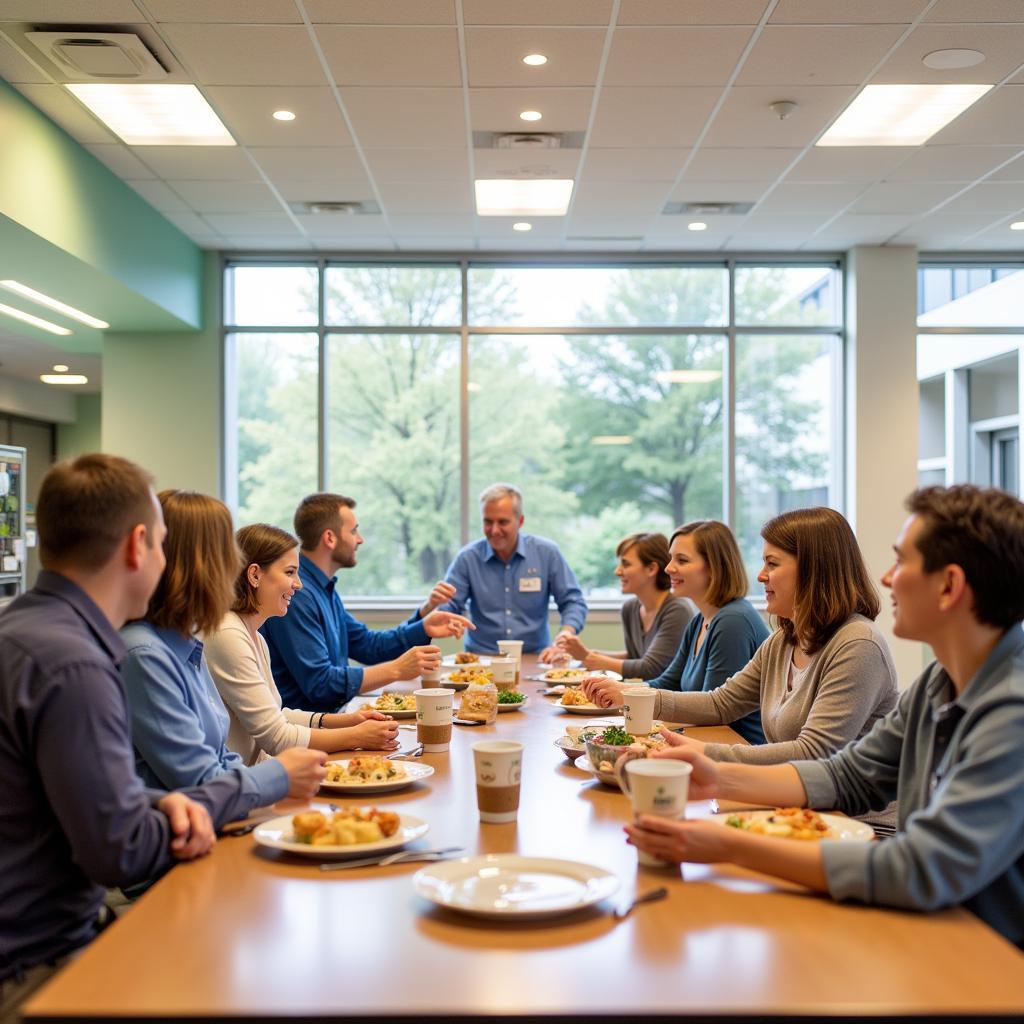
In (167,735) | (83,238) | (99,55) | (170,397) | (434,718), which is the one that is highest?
(99,55)

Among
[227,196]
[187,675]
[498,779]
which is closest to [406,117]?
[227,196]

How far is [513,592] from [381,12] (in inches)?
118

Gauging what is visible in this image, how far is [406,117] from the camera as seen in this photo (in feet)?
16.8

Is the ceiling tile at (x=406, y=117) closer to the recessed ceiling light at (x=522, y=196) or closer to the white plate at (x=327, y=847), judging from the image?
the recessed ceiling light at (x=522, y=196)

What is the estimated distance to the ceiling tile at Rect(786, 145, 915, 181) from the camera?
558 cm

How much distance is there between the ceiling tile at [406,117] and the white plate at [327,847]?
3.84 meters

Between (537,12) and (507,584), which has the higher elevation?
(537,12)

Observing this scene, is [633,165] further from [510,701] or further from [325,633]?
[510,701]

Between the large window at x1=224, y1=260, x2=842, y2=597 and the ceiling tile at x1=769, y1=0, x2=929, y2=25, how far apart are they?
12.5 ft

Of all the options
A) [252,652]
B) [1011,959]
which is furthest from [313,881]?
[252,652]

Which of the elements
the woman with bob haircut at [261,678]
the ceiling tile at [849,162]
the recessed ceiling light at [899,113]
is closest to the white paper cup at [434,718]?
the woman with bob haircut at [261,678]

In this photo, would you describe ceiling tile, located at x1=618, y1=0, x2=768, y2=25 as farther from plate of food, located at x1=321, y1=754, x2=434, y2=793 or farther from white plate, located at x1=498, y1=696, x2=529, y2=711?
plate of food, located at x1=321, y1=754, x2=434, y2=793

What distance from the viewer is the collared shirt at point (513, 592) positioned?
5727mm

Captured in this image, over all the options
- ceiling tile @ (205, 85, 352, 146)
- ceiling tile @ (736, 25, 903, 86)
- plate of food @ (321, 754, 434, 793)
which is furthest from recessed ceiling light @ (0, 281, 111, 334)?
plate of food @ (321, 754, 434, 793)
